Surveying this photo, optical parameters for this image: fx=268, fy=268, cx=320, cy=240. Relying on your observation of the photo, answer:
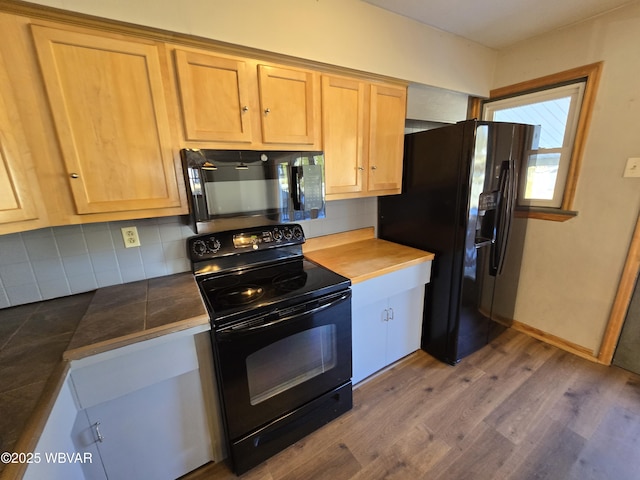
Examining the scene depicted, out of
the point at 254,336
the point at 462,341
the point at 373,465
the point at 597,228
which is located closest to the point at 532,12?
the point at 597,228

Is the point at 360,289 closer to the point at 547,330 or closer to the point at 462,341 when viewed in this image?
the point at 462,341

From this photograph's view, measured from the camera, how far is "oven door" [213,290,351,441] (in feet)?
3.91

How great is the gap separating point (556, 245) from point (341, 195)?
71.0 inches

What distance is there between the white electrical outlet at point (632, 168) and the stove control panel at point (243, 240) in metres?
2.15

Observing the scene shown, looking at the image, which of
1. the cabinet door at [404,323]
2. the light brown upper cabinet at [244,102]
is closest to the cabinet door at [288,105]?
the light brown upper cabinet at [244,102]

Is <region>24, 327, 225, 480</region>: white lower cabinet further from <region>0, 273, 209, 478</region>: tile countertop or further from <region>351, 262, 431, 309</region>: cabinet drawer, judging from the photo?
<region>351, 262, 431, 309</region>: cabinet drawer

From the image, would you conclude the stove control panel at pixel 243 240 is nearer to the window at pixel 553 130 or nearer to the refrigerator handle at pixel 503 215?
the refrigerator handle at pixel 503 215

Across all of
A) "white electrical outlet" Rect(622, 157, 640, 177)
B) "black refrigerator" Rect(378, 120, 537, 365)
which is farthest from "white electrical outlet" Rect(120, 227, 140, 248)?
"white electrical outlet" Rect(622, 157, 640, 177)

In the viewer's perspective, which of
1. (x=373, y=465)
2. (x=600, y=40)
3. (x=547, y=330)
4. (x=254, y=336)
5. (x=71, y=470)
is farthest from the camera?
(x=547, y=330)

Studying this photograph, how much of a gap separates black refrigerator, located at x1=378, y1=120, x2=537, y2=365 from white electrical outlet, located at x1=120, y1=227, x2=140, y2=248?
1.80 meters

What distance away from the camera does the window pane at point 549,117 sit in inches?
80.0

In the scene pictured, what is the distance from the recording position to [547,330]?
2.27 metres

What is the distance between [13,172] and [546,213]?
315 cm

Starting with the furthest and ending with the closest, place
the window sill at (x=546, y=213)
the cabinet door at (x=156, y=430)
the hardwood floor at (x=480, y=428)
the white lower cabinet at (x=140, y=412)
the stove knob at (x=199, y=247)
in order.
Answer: the window sill at (x=546, y=213) → the stove knob at (x=199, y=247) → the hardwood floor at (x=480, y=428) → the cabinet door at (x=156, y=430) → the white lower cabinet at (x=140, y=412)
